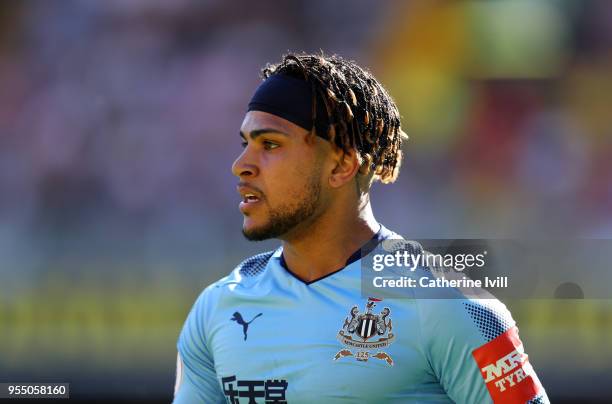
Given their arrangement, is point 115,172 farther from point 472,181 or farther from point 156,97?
point 472,181

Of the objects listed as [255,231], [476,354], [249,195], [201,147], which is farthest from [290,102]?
[201,147]

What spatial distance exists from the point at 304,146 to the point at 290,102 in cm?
17

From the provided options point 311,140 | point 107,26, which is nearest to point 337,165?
point 311,140

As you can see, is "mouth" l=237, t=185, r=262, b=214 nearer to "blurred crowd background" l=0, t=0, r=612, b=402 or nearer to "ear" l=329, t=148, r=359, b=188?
"ear" l=329, t=148, r=359, b=188

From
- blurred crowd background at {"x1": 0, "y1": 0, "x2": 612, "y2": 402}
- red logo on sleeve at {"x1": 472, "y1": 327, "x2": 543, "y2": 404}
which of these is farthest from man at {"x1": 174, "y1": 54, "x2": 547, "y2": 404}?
blurred crowd background at {"x1": 0, "y1": 0, "x2": 612, "y2": 402}

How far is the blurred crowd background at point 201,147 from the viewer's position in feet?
24.0

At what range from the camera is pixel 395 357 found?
2824 millimetres

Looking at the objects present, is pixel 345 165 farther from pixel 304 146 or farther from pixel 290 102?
pixel 290 102

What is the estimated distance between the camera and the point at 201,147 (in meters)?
7.89

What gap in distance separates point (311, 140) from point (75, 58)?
554 centimetres

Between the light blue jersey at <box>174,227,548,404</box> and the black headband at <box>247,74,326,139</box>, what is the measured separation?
520mm

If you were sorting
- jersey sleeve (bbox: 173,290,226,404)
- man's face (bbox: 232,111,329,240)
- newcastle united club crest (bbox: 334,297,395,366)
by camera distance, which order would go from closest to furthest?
1. newcastle united club crest (bbox: 334,297,395,366)
2. man's face (bbox: 232,111,329,240)
3. jersey sleeve (bbox: 173,290,226,404)

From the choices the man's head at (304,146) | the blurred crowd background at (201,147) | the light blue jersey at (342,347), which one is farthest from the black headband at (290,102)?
the blurred crowd background at (201,147)

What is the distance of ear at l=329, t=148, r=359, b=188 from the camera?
318cm
